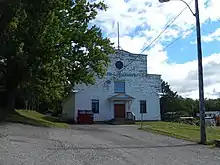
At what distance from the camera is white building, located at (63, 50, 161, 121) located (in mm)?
45125

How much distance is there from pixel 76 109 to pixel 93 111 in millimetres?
2180

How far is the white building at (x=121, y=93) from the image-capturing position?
148 feet

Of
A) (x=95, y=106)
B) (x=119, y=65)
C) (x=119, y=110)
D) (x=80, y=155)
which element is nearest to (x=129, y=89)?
(x=119, y=110)

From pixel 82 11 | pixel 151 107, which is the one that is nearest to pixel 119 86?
pixel 151 107

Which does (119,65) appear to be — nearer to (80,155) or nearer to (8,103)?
(8,103)

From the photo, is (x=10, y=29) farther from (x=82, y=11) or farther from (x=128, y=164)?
(x=128, y=164)

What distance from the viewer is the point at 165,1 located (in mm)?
19828

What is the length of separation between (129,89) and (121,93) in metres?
1.32

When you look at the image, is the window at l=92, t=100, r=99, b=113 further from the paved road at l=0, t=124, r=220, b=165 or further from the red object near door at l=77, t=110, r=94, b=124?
the paved road at l=0, t=124, r=220, b=165

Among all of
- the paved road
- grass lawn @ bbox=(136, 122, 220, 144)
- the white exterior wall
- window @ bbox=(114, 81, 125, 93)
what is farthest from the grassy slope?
window @ bbox=(114, 81, 125, 93)

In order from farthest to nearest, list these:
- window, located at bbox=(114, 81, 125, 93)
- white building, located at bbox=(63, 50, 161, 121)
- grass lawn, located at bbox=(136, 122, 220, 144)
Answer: window, located at bbox=(114, 81, 125, 93)
white building, located at bbox=(63, 50, 161, 121)
grass lawn, located at bbox=(136, 122, 220, 144)

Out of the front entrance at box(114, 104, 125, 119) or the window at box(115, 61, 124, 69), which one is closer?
the front entrance at box(114, 104, 125, 119)

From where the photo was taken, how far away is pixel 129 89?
4728 centimetres

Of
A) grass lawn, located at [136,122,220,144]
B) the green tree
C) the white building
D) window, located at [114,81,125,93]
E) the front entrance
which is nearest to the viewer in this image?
grass lawn, located at [136,122,220,144]
